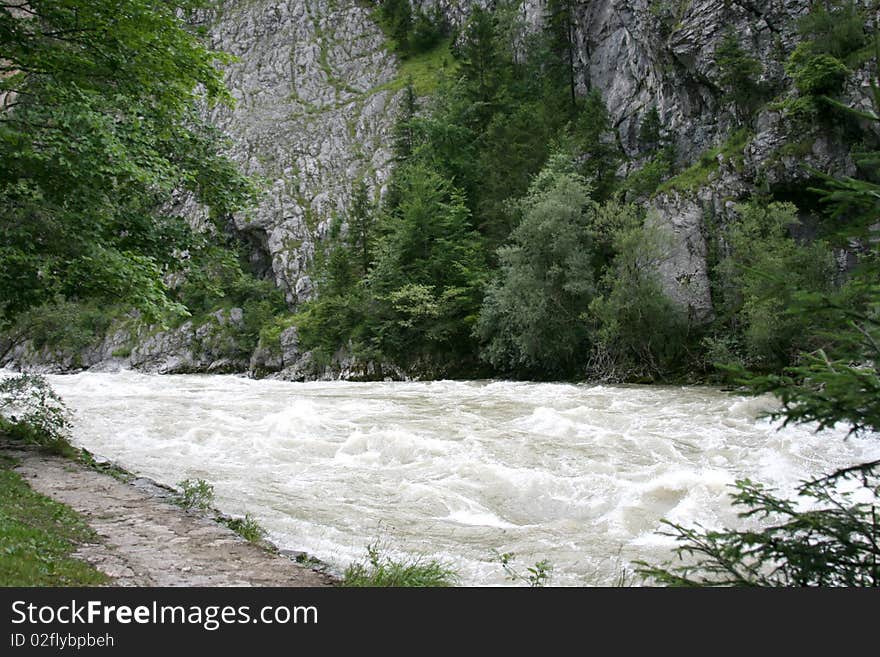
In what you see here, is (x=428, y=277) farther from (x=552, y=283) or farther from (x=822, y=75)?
(x=822, y=75)

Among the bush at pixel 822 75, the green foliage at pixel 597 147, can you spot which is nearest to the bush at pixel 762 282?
the bush at pixel 822 75

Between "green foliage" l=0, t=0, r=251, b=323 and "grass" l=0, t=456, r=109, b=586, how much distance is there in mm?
3084

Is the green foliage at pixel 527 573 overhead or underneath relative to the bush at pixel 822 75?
underneath

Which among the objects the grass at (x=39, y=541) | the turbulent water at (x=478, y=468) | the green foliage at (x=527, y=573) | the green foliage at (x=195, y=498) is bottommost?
the turbulent water at (x=478, y=468)

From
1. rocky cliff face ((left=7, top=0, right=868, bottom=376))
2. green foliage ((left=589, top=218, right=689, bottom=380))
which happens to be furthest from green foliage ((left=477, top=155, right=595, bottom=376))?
rocky cliff face ((left=7, top=0, right=868, bottom=376))

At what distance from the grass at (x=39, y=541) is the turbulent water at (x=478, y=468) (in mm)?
2005

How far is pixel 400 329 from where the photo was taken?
37375 mm

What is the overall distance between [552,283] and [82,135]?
76.0 feet

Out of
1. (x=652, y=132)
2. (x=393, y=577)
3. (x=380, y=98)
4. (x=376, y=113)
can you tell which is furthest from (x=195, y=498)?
(x=380, y=98)

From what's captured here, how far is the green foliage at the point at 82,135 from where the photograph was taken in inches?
318

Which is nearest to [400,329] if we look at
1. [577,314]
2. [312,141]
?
[577,314]

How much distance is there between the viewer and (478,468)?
396 inches

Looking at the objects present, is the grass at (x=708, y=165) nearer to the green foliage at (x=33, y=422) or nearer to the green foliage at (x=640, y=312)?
the green foliage at (x=640, y=312)

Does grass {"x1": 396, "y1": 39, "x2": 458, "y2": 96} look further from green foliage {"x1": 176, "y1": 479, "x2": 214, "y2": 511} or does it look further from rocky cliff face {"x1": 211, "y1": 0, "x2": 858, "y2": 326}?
green foliage {"x1": 176, "y1": 479, "x2": 214, "y2": 511}
